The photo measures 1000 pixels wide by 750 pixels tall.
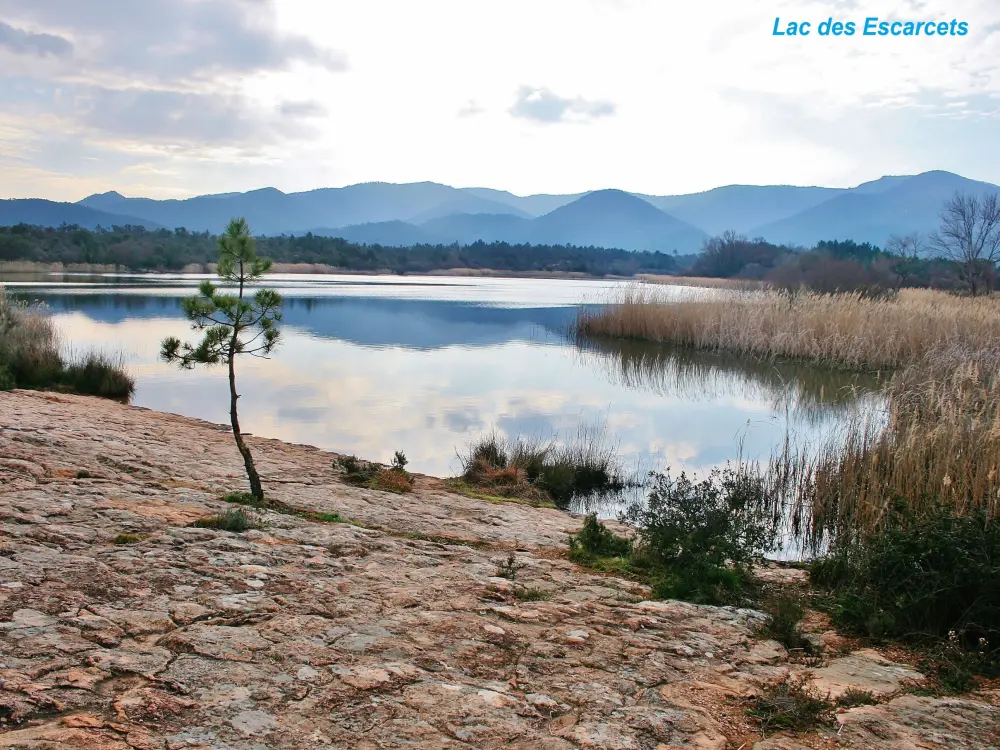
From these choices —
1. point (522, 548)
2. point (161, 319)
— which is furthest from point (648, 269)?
point (522, 548)

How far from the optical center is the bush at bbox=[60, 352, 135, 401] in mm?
12891

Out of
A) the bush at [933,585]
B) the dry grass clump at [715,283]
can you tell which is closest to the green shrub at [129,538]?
the bush at [933,585]

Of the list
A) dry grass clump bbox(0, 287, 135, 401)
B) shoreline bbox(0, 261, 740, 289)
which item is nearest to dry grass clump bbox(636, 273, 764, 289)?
shoreline bbox(0, 261, 740, 289)

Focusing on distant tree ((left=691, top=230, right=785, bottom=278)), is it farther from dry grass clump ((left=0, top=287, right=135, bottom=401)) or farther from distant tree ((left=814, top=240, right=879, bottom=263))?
dry grass clump ((left=0, top=287, right=135, bottom=401))

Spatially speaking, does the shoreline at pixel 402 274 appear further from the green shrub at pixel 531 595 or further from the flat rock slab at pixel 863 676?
the flat rock slab at pixel 863 676

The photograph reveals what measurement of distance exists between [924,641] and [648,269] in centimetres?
9840

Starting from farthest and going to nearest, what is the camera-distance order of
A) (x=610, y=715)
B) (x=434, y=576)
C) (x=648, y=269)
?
(x=648, y=269), (x=434, y=576), (x=610, y=715)

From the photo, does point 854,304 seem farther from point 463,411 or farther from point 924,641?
point 924,641

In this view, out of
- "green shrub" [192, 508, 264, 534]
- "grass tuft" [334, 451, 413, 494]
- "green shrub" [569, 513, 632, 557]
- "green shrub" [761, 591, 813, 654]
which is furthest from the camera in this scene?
"grass tuft" [334, 451, 413, 494]

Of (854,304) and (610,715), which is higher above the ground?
(854,304)

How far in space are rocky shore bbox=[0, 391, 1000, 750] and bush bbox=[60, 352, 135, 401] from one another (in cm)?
841

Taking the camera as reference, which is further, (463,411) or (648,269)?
(648,269)

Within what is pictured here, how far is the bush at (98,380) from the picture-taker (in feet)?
42.3

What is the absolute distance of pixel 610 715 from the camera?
9.13ft
